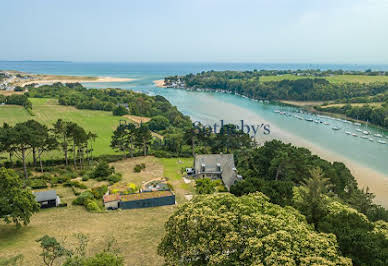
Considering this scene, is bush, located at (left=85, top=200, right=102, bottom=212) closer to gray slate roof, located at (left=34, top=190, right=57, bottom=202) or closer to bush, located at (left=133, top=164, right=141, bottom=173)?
gray slate roof, located at (left=34, top=190, right=57, bottom=202)

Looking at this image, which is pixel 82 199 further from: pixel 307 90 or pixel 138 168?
pixel 307 90

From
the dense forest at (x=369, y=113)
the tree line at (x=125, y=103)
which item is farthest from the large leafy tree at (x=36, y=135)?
the dense forest at (x=369, y=113)

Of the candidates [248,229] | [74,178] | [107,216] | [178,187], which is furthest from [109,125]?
[248,229]

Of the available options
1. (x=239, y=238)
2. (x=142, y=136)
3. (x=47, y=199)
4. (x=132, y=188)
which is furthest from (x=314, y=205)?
(x=142, y=136)

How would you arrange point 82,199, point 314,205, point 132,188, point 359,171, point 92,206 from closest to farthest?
point 314,205
point 92,206
point 82,199
point 132,188
point 359,171

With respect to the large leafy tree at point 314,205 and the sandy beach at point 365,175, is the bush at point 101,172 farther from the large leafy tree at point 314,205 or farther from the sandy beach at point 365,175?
the sandy beach at point 365,175
